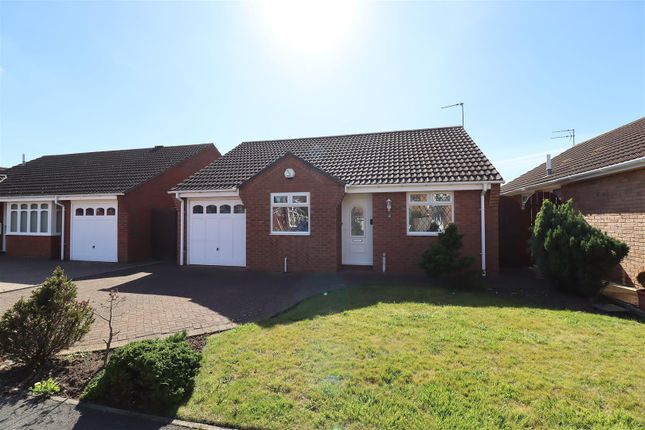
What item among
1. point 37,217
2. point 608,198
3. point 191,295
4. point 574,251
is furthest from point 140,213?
point 608,198

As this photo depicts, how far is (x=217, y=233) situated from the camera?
13.4 meters

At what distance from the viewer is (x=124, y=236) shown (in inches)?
591

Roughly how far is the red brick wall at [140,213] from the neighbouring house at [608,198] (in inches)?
547

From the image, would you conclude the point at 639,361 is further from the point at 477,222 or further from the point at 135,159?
the point at 135,159

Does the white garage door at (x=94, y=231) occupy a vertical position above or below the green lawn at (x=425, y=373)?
above

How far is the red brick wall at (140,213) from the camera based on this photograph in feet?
49.4

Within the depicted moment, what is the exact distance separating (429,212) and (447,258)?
2.20 metres

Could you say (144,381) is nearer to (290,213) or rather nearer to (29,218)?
(290,213)

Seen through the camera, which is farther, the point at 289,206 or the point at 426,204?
the point at 289,206

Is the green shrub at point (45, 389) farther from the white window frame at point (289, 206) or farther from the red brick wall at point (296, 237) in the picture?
the white window frame at point (289, 206)

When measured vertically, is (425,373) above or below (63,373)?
above

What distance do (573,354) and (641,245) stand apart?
5203 millimetres

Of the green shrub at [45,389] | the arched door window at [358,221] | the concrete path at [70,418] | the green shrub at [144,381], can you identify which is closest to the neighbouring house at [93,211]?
the arched door window at [358,221]

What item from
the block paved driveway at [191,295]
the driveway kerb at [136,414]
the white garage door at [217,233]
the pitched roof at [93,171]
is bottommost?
the driveway kerb at [136,414]
